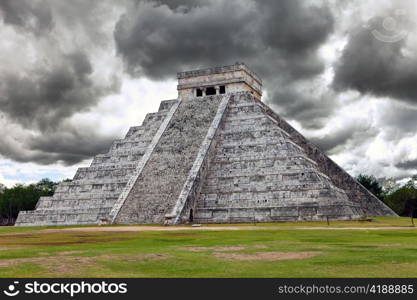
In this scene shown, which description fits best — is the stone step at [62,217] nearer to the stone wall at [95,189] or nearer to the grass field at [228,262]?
the stone wall at [95,189]

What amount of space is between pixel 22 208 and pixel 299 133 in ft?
154

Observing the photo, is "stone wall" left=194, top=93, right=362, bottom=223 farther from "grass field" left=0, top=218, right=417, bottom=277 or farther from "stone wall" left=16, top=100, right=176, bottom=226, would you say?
"grass field" left=0, top=218, right=417, bottom=277

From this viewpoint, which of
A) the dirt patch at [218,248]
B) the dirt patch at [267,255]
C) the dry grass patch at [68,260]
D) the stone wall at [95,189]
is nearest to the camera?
the dry grass patch at [68,260]

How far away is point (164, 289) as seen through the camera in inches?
287

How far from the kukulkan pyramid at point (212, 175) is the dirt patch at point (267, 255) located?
1672 centimetres

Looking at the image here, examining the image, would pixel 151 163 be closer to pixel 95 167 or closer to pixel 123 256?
pixel 95 167

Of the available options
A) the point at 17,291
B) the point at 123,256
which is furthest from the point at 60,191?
the point at 17,291

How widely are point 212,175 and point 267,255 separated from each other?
21478mm

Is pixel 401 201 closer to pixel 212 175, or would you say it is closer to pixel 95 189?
pixel 212 175

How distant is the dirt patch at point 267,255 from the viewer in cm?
1109

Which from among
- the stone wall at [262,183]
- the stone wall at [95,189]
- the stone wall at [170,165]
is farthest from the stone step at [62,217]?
the stone wall at [262,183]

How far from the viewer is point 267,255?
1159 centimetres

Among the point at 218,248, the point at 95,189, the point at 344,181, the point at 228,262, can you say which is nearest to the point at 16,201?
the point at 95,189

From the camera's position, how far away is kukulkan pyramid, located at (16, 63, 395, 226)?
2975cm
